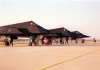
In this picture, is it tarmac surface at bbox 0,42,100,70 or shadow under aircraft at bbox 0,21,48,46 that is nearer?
tarmac surface at bbox 0,42,100,70

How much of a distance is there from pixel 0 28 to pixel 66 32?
25285 millimetres

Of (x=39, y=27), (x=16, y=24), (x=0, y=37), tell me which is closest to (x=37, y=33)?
(x=39, y=27)

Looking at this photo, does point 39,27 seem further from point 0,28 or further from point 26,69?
point 26,69

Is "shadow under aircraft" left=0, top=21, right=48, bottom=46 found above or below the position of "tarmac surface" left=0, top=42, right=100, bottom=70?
above

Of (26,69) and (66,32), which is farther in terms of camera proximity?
(66,32)

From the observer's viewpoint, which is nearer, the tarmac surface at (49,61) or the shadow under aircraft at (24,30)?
the tarmac surface at (49,61)

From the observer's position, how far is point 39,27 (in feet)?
100

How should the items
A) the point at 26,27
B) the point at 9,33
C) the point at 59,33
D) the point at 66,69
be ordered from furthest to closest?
the point at 59,33 → the point at 26,27 → the point at 9,33 → the point at 66,69

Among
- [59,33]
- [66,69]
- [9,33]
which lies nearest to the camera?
[66,69]

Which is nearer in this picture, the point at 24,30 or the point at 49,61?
the point at 49,61

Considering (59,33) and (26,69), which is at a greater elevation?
(59,33)

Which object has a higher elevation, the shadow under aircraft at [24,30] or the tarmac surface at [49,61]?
the shadow under aircraft at [24,30]

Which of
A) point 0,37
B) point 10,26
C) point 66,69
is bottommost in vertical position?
point 66,69

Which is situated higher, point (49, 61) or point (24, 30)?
point (24, 30)
